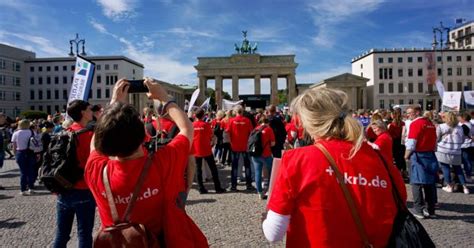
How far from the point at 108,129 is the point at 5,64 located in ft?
304

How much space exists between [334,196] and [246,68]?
71.5 metres

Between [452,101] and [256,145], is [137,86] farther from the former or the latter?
[452,101]

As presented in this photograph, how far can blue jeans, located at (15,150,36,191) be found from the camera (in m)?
9.34

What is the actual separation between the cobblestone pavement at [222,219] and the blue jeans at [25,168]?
1.08 ft

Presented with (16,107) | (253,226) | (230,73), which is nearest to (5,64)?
(16,107)

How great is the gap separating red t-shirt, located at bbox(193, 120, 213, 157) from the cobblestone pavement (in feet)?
3.42

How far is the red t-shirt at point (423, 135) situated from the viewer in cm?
651

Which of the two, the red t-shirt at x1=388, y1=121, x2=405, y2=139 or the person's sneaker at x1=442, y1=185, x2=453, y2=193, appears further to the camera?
the red t-shirt at x1=388, y1=121, x2=405, y2=139

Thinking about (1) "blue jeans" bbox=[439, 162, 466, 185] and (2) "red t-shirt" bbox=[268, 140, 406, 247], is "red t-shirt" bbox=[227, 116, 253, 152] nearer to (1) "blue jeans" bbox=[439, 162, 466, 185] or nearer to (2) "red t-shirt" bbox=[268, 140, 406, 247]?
(1) "blue jeans" bbox=[439, 162, 466, 185]

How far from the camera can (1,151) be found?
35.9ft

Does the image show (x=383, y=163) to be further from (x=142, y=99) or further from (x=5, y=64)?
(x=5, y=64)

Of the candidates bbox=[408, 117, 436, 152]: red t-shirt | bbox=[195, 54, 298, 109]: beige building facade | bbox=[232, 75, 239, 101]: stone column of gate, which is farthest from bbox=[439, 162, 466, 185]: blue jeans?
bbox=[195, 54, 298, 109]: beige building facade

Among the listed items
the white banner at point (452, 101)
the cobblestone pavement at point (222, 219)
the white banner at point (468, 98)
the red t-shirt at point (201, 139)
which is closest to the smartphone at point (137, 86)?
the cobblestone pavement at point (222, 219)

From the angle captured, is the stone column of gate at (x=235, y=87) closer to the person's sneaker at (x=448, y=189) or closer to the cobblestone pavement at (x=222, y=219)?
the person's sneaker at (x=448, y=189)
